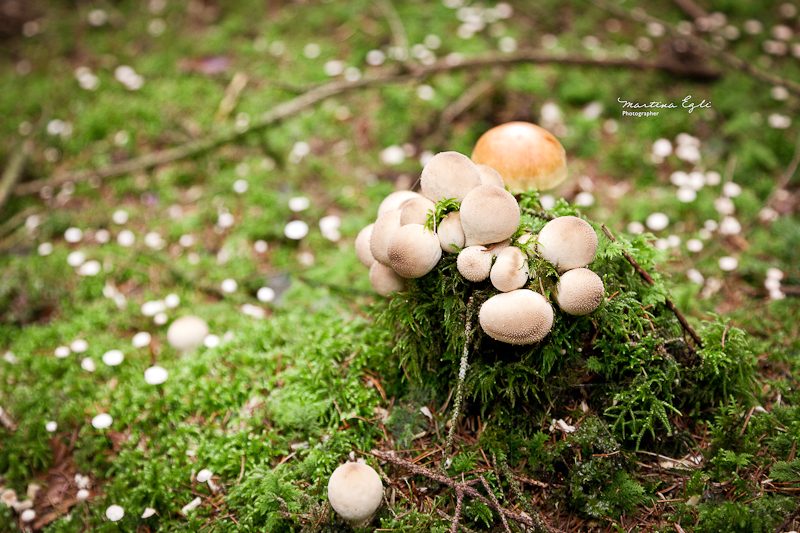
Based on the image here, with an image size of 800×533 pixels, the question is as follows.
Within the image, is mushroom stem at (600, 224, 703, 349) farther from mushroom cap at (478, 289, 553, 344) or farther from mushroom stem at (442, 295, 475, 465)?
mushroom stem at (442, 295, 475, 465)

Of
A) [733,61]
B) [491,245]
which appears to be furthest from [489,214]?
[733,61]

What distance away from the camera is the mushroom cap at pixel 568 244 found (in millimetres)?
2420

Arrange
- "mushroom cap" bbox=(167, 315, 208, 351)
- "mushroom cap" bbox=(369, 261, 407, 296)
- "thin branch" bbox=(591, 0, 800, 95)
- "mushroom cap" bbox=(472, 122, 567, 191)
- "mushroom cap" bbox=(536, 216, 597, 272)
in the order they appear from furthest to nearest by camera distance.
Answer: "thin branch" bbox=(591, 0, 800, 95) < "mushroom cap" bbox=(167, 315, 208, 351) < "mushroom cap" bbox=(472, 122, 567, 191) < "mushroom cap" bbox=(369, 261, 407, 296) < "mushroom cap" bbox=(536, 216, 597, 272)

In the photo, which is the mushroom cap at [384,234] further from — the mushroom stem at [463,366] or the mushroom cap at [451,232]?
the mushroom stem at [463,366]

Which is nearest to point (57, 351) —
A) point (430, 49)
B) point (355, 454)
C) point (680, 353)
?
point (355, 454)

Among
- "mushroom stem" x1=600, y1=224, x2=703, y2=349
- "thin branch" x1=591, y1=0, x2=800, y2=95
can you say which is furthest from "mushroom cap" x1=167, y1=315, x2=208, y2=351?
"thin branch" x1=591, y1=0, x2=800, y2=95

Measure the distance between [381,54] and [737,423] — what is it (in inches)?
237

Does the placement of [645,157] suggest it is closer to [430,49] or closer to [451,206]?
[430,49]

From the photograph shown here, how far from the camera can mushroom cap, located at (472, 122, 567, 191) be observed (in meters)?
3.37

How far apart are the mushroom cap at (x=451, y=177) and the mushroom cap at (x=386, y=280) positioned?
0.54 metres

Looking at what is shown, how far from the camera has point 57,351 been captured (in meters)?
4.13

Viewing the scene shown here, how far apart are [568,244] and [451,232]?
0.59m

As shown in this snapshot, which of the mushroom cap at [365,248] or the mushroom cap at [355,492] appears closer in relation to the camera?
the mushroom cap at [355,492]

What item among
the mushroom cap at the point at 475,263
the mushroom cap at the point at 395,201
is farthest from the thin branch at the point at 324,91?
the mushroom cap at the point at 475,263
